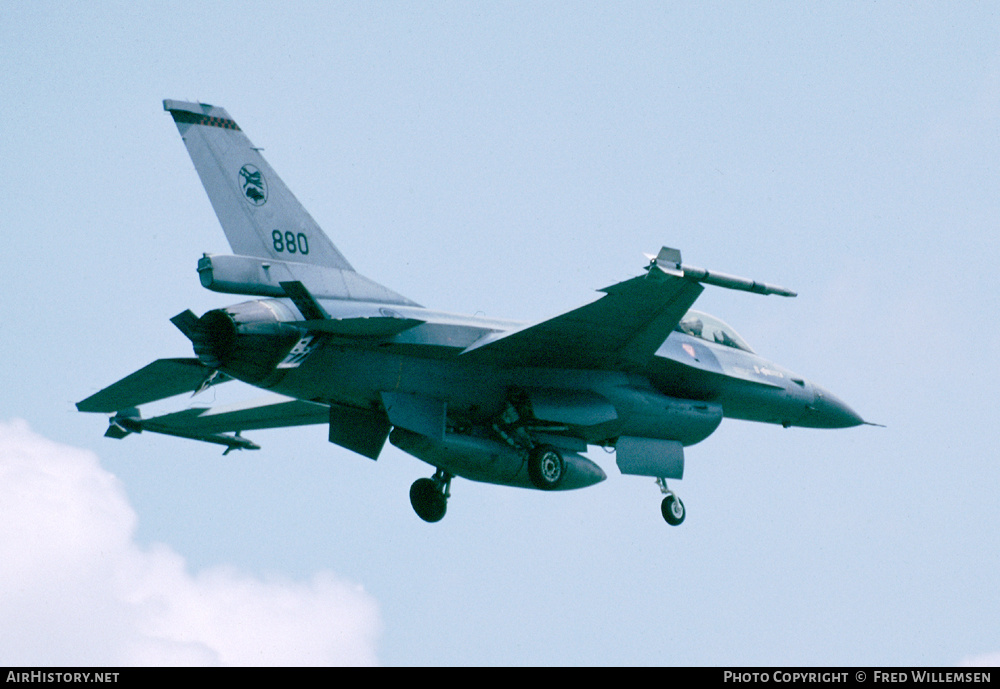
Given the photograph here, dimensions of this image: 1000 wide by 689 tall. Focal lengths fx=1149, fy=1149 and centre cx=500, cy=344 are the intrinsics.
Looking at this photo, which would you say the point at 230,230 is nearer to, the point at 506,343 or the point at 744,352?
the point at 506,343

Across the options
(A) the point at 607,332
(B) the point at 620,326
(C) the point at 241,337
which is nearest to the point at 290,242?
(C) the point at 241,337

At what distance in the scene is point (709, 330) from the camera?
2091cm

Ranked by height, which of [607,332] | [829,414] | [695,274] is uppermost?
[695,274]

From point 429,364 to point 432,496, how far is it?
3.27 metres

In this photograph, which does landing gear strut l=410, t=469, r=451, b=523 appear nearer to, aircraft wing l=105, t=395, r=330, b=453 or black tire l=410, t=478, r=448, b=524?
black tire l=410, t=478, r=448, b=524

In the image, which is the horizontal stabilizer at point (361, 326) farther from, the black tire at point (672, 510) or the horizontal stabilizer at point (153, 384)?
the black tire at point (672, 510)

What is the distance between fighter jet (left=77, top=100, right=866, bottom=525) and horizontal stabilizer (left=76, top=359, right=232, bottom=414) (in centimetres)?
3

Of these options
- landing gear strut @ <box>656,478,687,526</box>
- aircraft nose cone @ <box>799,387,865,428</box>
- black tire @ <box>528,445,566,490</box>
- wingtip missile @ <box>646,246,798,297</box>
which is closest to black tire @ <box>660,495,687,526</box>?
landing gear strut @ <box>656,478,687,526</box>

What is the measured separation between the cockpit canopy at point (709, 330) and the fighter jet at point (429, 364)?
0.06 m

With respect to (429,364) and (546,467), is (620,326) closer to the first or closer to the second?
(546,467)

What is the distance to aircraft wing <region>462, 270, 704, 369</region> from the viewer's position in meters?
16.0

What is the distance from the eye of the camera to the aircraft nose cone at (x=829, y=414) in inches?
866

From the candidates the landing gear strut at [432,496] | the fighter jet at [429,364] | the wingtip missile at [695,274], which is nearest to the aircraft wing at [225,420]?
the fighter jet at [429,364]
